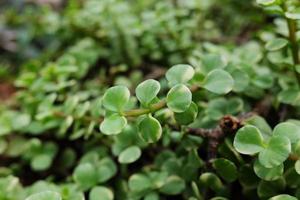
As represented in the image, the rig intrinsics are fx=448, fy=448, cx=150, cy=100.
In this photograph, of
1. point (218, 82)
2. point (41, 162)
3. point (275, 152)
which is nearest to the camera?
point (275, 152)

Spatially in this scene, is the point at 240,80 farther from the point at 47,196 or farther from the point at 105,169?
the point at 47,196

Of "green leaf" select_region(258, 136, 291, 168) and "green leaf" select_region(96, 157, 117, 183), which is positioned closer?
"green leaf" select_region(258, 136, 291, 168)

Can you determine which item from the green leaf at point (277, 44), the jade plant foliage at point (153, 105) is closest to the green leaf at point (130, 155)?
the jade plant foliage at point (153, 105)

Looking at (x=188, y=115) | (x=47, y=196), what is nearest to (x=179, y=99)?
(x=188, y=115)

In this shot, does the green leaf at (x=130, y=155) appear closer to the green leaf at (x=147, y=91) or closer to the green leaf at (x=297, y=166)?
the green leaf at (x=147, y=91)

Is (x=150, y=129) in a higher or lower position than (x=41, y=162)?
higher

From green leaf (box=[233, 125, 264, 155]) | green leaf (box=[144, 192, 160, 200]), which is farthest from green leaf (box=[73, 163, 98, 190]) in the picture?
green leaf (box=[233, 125, 264, 155])

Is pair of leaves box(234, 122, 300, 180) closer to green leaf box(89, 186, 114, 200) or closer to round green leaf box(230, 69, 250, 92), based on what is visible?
round green leaf box(230, 69, 250, 92)
